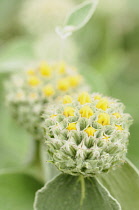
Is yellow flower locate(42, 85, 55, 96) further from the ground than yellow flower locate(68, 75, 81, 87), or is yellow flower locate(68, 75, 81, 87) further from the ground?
yellow flower locate(68, 75, 81, 87)

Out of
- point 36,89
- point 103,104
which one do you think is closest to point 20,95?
point 36,89

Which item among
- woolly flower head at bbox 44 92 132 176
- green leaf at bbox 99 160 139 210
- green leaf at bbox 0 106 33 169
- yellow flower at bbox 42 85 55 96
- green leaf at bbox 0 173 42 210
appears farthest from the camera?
green leaf at bbox 0 106 33 169

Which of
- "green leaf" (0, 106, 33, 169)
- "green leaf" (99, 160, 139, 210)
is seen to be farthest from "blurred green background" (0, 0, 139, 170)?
"green leaf" (99, 160, 139, 210)

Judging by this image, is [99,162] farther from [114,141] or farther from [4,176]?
[4,176]

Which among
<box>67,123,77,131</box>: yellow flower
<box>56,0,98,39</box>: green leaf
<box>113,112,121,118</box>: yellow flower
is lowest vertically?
<box>67,123,77,131</box>: yellow flower

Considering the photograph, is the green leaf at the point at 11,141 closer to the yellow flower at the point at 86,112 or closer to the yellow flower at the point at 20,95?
the yellow flower at the point at 20,95

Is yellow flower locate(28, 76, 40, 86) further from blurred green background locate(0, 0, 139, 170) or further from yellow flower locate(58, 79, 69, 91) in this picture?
blurred green background locate(0, 0, 139, 170)
